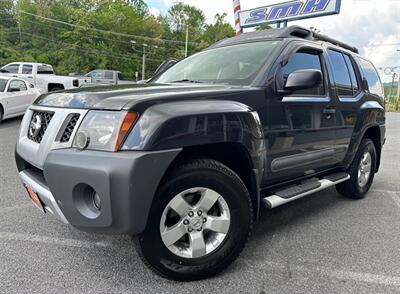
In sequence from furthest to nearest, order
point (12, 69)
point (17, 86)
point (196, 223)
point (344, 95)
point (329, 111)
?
point (12, 69)
point (17, 86)
point (344, 95)
point (329, 111)
point (196, 223)

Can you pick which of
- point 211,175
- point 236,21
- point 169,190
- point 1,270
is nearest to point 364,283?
point 211,175

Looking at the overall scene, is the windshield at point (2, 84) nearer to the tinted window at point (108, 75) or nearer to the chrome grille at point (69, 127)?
the chrome grille at point (69, 127)

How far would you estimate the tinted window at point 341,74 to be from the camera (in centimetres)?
399

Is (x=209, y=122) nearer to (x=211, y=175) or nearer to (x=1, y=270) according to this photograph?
(x=211, y=175)

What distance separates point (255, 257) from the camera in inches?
115

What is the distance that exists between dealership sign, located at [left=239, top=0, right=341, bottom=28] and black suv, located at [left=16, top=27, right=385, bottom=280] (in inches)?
301

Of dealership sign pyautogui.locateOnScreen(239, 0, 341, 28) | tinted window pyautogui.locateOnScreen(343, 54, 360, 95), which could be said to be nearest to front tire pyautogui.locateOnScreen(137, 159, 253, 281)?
tinted window pyautogui.locateOnScreen(343, 54, 360, 95)

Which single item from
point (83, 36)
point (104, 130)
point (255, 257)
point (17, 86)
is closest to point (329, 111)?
point (255, 257)

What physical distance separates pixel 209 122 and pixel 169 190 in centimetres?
52

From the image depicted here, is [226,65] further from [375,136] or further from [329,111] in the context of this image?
[375,136]

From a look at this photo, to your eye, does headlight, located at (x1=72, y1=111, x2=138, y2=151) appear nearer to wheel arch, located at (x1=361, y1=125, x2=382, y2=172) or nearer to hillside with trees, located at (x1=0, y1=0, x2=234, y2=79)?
wheel arch, located at (x1=361, y1=125, x2=382, y2=172)

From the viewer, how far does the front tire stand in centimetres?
234

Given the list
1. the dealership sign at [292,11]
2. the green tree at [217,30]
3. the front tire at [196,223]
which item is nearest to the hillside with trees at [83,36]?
the green tree at [217,30]

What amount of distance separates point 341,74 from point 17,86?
10173 mm
